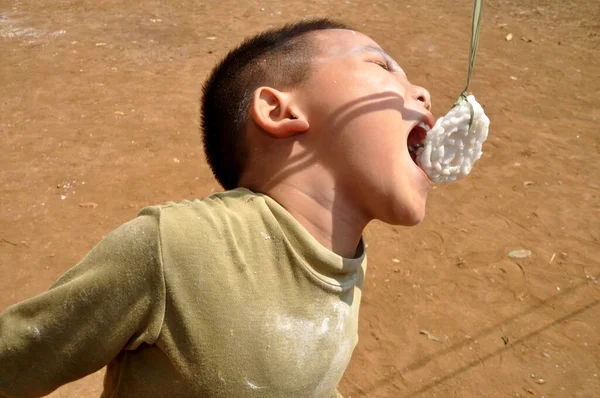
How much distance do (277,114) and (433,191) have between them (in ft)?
10.5

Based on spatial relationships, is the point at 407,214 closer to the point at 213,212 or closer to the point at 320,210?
the point at 320,210

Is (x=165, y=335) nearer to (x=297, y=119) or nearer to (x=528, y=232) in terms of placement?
(x=297, y=119)

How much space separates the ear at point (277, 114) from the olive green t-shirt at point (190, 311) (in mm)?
173

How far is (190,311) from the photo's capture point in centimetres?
126

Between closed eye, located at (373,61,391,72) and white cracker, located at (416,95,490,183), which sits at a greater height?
closed eye, located at (373,61,391,72)

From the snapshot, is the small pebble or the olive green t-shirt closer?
the olive green t-shirt

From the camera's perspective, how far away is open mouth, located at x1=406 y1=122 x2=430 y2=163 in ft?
5.08

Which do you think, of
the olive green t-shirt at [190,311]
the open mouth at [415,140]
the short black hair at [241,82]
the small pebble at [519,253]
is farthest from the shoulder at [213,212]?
the small pebble at [519,253]

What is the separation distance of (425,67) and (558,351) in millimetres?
3702

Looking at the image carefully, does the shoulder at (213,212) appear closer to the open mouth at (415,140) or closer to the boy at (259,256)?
the boy at (259,256)

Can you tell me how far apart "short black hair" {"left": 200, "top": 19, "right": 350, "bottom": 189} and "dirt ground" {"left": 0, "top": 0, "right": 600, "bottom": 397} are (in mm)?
1835

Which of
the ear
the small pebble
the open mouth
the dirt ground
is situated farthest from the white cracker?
the small pebble

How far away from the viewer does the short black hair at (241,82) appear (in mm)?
1540

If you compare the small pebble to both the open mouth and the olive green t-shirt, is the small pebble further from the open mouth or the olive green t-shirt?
the olive green t-shirt
